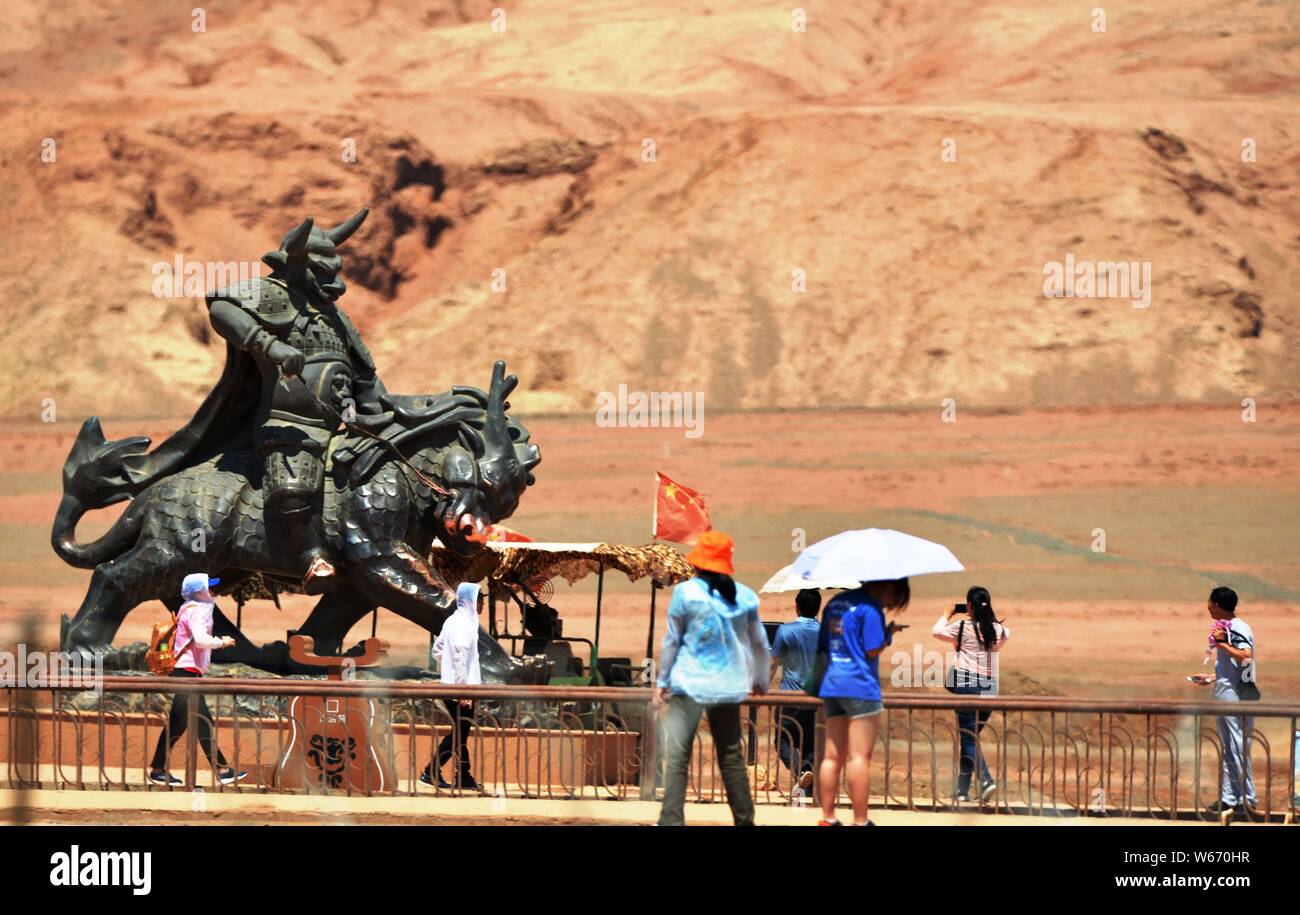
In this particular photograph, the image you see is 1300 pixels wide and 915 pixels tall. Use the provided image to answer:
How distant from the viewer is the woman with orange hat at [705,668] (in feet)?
34.8

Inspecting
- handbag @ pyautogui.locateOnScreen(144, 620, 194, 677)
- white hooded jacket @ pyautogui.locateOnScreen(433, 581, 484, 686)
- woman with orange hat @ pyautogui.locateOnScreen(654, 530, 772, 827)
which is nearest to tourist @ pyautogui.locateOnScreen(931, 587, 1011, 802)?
white hooded jacket @ pyautogui.locateOnScreen(433, 581, 484, 686)

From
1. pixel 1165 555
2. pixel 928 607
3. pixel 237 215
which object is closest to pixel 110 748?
pixel 928 607

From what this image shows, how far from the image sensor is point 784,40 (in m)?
68.1

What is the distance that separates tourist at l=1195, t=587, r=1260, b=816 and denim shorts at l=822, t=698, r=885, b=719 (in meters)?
3.12

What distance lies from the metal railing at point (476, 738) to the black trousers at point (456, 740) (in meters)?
0.02

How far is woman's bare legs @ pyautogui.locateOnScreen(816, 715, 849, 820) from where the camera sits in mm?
10966

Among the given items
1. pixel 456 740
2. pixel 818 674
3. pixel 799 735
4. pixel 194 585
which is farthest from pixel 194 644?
pixel 818 674

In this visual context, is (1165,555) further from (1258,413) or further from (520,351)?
(520,351)

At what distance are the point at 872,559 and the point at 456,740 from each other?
3842mm

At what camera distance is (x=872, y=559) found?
11031mm

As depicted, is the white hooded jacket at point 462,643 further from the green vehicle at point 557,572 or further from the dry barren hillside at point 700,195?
the dry barren hillside at point 700,195

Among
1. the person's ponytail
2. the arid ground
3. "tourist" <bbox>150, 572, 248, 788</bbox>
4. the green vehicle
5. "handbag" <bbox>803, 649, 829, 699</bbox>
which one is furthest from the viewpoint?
the arid ground

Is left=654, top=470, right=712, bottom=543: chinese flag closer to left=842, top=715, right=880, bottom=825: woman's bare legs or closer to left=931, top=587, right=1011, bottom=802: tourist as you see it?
left=931, top=587, right=1011, bottom=802: tourist

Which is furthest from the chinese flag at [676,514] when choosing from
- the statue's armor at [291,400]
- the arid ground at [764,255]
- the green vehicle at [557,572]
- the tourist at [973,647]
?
the arid ground at [764,255]
